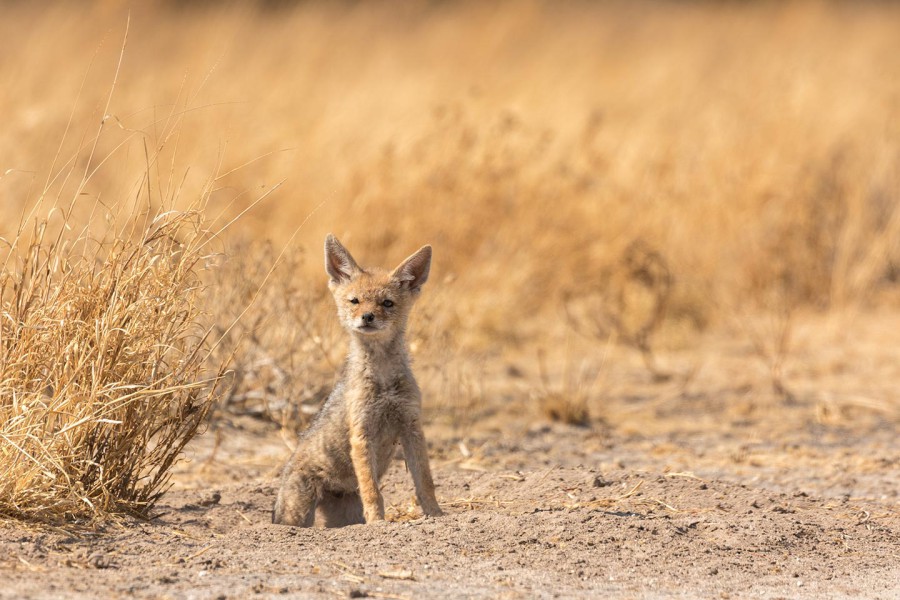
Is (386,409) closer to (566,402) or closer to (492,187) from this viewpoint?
(566,402)

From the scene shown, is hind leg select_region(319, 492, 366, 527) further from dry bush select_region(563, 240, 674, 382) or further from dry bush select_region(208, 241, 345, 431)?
dry bush select_region(563, 240, 674, 382)

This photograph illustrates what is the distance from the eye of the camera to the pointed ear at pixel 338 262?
617 centimetres

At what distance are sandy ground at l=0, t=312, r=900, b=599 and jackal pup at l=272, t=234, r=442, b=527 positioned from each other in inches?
12.4

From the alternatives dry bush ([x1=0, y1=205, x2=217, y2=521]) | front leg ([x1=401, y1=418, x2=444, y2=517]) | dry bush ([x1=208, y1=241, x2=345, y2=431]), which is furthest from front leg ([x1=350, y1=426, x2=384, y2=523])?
dry bush ([x1=208, y1=241, x2=345, y2=431])

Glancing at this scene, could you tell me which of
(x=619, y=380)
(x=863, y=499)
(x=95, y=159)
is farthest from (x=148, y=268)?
(x=95, y=159)

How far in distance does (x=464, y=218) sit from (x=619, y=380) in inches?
83.9

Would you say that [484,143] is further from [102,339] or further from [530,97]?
[102,339]

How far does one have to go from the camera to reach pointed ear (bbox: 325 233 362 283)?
6.17 meters

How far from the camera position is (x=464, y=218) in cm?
1106

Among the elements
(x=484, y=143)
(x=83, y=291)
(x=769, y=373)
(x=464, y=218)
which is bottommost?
(x=769, y=373)

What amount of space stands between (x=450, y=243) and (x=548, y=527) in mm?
5876

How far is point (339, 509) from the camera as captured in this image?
6102 millimetres

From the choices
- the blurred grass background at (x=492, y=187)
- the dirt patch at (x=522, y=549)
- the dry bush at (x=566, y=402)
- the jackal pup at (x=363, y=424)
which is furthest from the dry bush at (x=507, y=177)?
the dirt patch at (x=522, y=549)

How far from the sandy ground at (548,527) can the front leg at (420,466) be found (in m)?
0.24
